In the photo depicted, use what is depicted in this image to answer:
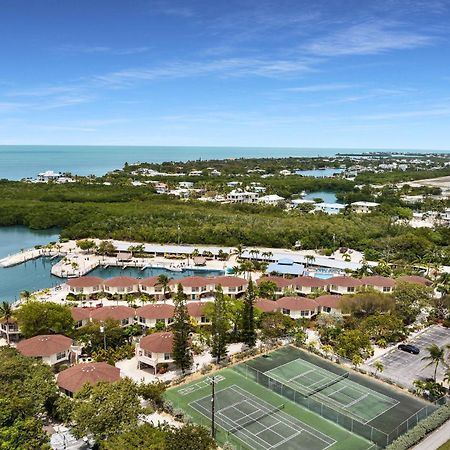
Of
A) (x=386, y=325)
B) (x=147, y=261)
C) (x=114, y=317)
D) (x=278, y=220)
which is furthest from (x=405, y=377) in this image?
(x=278, y=220)

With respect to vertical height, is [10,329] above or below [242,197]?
below

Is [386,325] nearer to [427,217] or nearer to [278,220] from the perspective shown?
[278,220]

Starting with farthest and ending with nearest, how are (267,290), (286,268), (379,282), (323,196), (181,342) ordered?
1. (323,196)
2. (286,268)
3. (379,282)
4. (267,290)
5. (181,342)

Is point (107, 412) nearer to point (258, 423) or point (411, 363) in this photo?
point (258, 423)

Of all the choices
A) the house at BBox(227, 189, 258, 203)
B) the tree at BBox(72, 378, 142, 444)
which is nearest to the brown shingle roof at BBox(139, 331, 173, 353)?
the tree at BBox(72, 378, 142, 444)

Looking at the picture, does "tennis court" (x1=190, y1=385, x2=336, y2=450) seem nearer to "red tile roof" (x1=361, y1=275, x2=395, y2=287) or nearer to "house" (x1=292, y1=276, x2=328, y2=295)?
"house" (x1=292, y1=276, x2=328, y2=295)

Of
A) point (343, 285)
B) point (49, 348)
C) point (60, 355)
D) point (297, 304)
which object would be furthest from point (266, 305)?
point (49, 348)

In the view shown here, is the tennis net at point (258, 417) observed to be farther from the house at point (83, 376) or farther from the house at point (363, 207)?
the house at point (363, 207)
